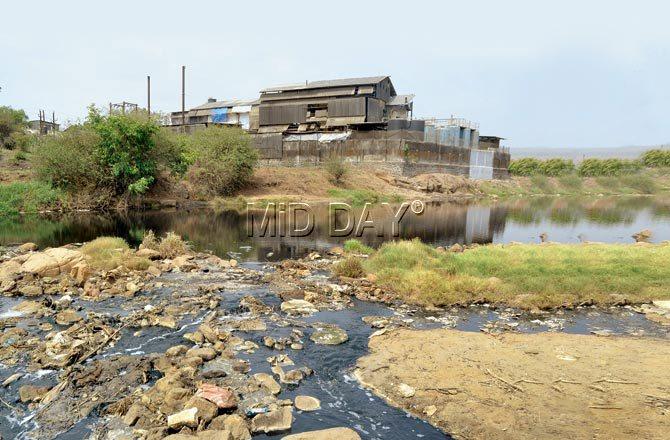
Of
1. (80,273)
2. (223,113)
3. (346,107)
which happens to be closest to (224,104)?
(223,113)

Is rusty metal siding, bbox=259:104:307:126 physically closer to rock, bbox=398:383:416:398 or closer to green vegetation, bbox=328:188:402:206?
green vegetation, bbox=328:188:402:206

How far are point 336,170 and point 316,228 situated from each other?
2214 cm

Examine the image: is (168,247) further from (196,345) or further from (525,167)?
(525,167)

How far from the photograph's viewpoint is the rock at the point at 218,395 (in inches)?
251

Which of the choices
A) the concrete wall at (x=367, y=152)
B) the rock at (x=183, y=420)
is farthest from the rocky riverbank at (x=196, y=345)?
the concrete wall at (x=367, y=152)

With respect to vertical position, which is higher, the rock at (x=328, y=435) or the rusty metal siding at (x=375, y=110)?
the rusty metal siding at (x=375, y=110)

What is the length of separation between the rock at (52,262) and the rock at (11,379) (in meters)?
6.79

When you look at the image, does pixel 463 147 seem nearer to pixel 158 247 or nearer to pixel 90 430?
pixel 158 247

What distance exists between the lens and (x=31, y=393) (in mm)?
6766

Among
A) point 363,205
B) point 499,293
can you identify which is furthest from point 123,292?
point 363,205

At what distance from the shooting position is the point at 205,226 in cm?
2781

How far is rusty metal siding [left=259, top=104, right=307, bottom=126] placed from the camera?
61625mm

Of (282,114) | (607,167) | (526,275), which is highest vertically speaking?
(282,114)

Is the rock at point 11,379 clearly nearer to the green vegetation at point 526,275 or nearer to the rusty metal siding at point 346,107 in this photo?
the green vegetation at point 526,275
